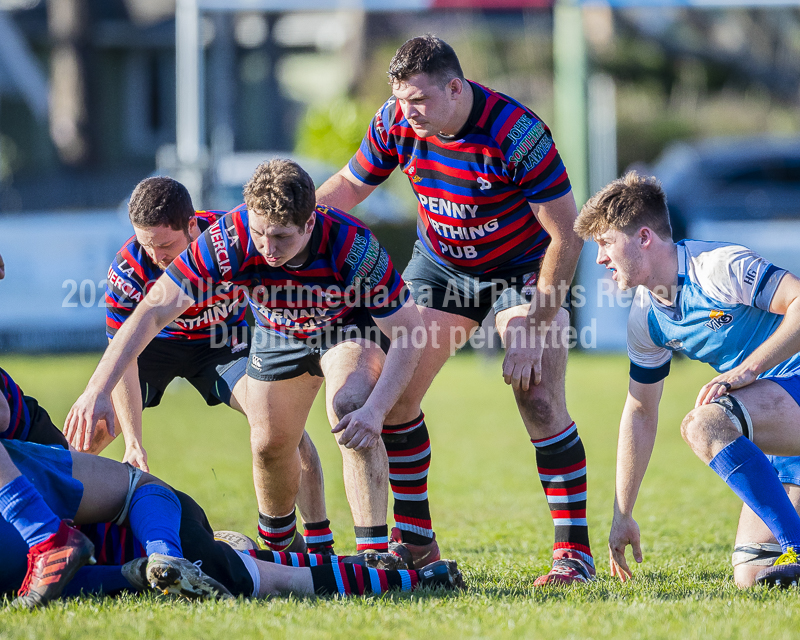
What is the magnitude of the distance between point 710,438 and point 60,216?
443 inches

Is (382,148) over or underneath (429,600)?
over

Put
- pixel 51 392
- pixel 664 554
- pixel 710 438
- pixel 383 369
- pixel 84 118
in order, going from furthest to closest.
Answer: pixel 84 118
pixel 51 392
pixel 664 554
pixel 383 369
pixel 710 438

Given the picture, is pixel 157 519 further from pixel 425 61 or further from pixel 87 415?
pixel 425 61

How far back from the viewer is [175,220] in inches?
168

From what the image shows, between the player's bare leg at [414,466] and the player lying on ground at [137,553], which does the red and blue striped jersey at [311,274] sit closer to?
the player's bare leg at [414,466]

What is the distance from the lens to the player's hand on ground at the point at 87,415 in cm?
337

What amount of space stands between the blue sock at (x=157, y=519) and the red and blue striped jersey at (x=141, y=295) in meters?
1.17

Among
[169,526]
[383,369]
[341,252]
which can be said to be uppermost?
[341,252]

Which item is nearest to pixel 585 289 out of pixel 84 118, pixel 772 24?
pixel 84 118

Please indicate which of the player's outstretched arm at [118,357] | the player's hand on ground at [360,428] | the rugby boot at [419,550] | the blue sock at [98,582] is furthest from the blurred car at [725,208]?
the blue sock at [98,582]

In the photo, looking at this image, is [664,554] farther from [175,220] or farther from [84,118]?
[84,118]

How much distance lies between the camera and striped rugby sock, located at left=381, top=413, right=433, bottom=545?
429 centimetres

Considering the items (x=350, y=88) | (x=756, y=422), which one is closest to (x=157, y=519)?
(x=756, y=422)

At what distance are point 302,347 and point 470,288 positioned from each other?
32.4 inches
